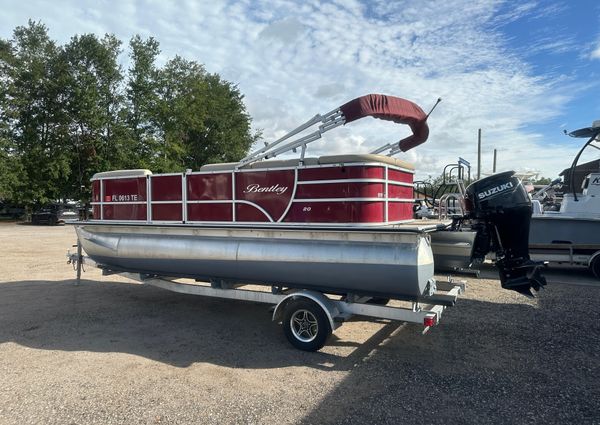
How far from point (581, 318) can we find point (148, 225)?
6.12 metres

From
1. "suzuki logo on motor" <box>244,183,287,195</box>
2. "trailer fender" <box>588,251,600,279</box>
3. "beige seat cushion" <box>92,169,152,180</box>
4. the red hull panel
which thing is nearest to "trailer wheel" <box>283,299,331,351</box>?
the red hull panel

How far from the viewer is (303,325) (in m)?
5.00

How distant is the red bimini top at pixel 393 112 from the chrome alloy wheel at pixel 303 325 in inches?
88.1

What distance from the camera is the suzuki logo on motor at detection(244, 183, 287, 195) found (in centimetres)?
525

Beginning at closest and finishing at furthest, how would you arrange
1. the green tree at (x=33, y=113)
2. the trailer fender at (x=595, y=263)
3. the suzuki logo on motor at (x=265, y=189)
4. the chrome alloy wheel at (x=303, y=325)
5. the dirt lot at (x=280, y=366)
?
the dirt lot at (x=280, y=366) → the chrome alloy wheel at (x=303, y=325) → the suzuki logo on motor at (x=265, y=189) → the trailer fender at (x=595, y=263) → the green tree at (x=33, y=113)

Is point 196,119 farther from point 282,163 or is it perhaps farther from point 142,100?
point 282,163

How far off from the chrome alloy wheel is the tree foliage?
27973 mm

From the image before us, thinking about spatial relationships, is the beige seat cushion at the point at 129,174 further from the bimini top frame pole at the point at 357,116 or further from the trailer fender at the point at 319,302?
the trailer fender at the point at 319,302

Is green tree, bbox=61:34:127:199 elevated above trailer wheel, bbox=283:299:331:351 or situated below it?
above

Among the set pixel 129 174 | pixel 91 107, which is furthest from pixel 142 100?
pixel 129 174

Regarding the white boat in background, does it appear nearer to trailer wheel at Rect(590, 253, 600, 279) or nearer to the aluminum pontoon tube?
trailer wheel at Rect(590, 253, 600, 279)

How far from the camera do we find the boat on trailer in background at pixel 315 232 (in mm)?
4574

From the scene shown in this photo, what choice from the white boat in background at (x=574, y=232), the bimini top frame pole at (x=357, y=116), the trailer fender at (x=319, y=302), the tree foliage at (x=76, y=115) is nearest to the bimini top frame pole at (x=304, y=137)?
the bimini top frame pole at (x=357, y=116)

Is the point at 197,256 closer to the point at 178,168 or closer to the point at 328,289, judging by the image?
the point at 328,289
